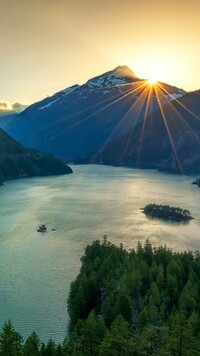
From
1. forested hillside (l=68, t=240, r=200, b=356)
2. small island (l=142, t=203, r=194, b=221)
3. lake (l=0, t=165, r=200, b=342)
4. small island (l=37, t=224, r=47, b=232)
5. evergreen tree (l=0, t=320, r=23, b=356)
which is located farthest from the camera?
small island (l=142, t=203, r=194, b=221)

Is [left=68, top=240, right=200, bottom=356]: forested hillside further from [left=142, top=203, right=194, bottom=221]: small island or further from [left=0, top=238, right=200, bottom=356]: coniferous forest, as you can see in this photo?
[left=142, top=203, right=194, bottom=221]: small island

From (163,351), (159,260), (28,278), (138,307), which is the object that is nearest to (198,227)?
(159,260)

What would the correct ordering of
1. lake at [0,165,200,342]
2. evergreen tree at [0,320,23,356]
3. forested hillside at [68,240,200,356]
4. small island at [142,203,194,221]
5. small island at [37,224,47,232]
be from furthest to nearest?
small island at [142,203,194,221], small island at [37,224,47,232], lake at [0,165,200,342], evergreen tree at [0,320,23,356], forested hillside at [68,240,200,356]

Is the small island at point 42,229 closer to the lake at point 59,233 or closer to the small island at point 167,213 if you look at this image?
the lake at point 59,233

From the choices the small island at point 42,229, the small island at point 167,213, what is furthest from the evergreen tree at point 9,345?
the small island at point 167,213

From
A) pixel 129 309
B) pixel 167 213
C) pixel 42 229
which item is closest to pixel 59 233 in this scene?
pixel 42 229

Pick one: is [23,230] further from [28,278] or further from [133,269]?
[133,269]

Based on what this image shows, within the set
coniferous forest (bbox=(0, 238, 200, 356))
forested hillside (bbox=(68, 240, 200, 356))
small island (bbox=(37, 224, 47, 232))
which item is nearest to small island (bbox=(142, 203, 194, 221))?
small island (bbox=(37, 224, 47, 232))
